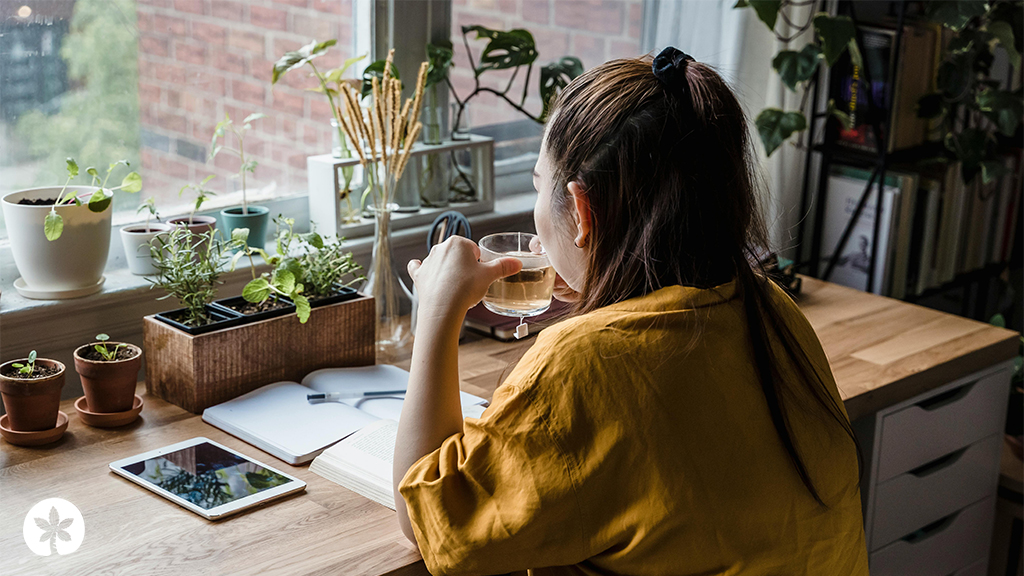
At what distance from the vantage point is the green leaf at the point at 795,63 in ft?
7.06

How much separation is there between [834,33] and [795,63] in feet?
0.33

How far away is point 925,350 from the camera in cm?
173

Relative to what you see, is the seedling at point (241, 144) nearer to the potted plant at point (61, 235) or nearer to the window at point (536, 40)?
the potted plant at point (61, 235)

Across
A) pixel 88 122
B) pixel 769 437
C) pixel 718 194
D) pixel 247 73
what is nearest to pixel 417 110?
pixel 247 73

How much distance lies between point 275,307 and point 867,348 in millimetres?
1039

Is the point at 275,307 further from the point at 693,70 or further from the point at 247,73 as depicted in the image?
the point at 693,70

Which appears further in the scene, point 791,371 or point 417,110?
point 417,110

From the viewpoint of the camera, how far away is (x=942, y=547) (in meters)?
1.83

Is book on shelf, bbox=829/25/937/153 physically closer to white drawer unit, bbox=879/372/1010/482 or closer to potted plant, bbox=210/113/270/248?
white drawer unit, bbox=879/372/1010/482

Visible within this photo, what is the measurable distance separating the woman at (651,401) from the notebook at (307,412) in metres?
0.32

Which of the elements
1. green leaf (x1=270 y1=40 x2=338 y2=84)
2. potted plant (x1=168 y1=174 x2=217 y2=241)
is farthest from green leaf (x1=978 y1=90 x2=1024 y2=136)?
potted plant (x1=168 y1=174 x2=217 y2=241)

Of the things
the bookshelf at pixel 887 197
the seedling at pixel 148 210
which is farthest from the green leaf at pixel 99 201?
the bookshelf at pixel 887 197

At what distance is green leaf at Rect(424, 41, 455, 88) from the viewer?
185cm

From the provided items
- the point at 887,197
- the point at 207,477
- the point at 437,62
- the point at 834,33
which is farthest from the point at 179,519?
the point at 887,197
